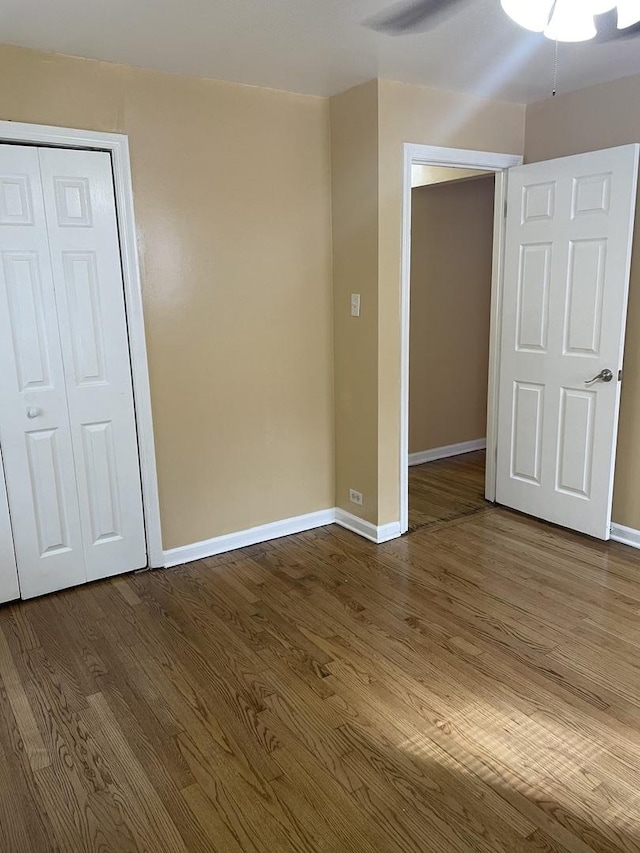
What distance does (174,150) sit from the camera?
3.04m

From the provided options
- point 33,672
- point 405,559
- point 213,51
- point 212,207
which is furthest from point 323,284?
point 33,672

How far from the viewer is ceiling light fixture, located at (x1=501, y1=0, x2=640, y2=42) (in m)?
1.70

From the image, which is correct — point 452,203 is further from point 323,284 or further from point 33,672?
point 33,672

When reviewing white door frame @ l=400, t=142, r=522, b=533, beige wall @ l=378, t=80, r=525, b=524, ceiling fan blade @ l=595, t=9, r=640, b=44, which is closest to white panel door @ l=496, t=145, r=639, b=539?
white door frame @ l=400, t=142, r=522, b=533

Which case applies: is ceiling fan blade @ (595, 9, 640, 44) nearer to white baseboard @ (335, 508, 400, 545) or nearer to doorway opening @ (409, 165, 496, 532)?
doorway opening @ (409, 165, 496, 532)

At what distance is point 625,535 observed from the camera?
11.6 feet

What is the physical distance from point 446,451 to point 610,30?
337cm

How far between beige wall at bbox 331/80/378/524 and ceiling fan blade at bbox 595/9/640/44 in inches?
41.3

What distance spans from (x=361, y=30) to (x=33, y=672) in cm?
283

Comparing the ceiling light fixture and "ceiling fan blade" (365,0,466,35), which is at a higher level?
"ceiling fan blade" (365,0,466,35)

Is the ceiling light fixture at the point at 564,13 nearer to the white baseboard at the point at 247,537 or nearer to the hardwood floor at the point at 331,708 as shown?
the hardwood floor at the point at 331,708

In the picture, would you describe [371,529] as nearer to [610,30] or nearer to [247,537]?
[247,537]

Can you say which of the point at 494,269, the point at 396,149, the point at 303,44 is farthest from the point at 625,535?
the point at 303,44

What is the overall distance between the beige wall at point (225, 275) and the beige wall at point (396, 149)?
0.42 metres
